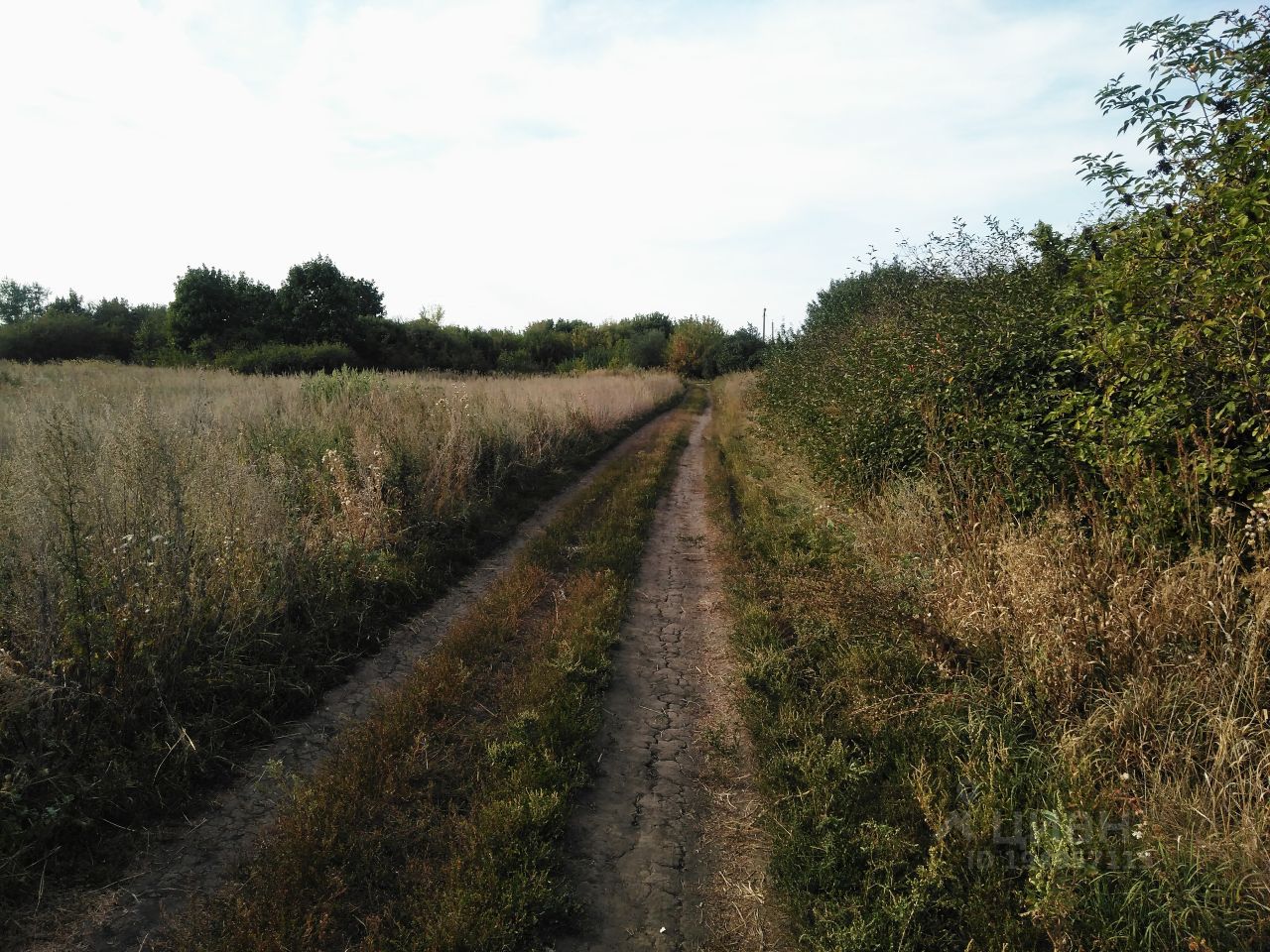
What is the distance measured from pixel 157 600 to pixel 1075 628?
5317 mm

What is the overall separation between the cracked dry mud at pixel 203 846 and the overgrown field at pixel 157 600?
174 mm

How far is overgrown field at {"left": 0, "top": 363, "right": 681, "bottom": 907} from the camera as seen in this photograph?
3191 mm

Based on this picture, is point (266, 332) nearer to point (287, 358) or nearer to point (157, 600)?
point (287, 358)

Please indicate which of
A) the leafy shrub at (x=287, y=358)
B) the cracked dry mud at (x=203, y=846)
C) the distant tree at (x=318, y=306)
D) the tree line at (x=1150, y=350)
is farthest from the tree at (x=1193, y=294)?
the distant tree at (x=318, y=306)

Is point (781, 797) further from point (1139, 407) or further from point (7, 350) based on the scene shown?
point (7, 350)

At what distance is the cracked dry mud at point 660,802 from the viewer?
8.85ft

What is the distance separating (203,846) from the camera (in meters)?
2.98

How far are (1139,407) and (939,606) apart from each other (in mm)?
1753

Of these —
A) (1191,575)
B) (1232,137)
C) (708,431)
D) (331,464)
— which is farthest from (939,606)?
(708,431)

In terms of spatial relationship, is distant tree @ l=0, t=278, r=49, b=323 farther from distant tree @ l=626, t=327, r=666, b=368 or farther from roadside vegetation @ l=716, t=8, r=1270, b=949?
roadside vegetation @ l=716, t=8, r=1270, b=949

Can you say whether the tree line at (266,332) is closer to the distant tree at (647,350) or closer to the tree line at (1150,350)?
the distant tree at (647,350)

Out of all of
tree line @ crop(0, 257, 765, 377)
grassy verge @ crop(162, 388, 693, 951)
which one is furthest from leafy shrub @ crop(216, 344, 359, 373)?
grassy verge @ crop(162, 388, 693, 951)

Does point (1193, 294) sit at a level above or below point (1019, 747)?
above

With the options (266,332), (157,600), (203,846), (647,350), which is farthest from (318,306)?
(203,846)
